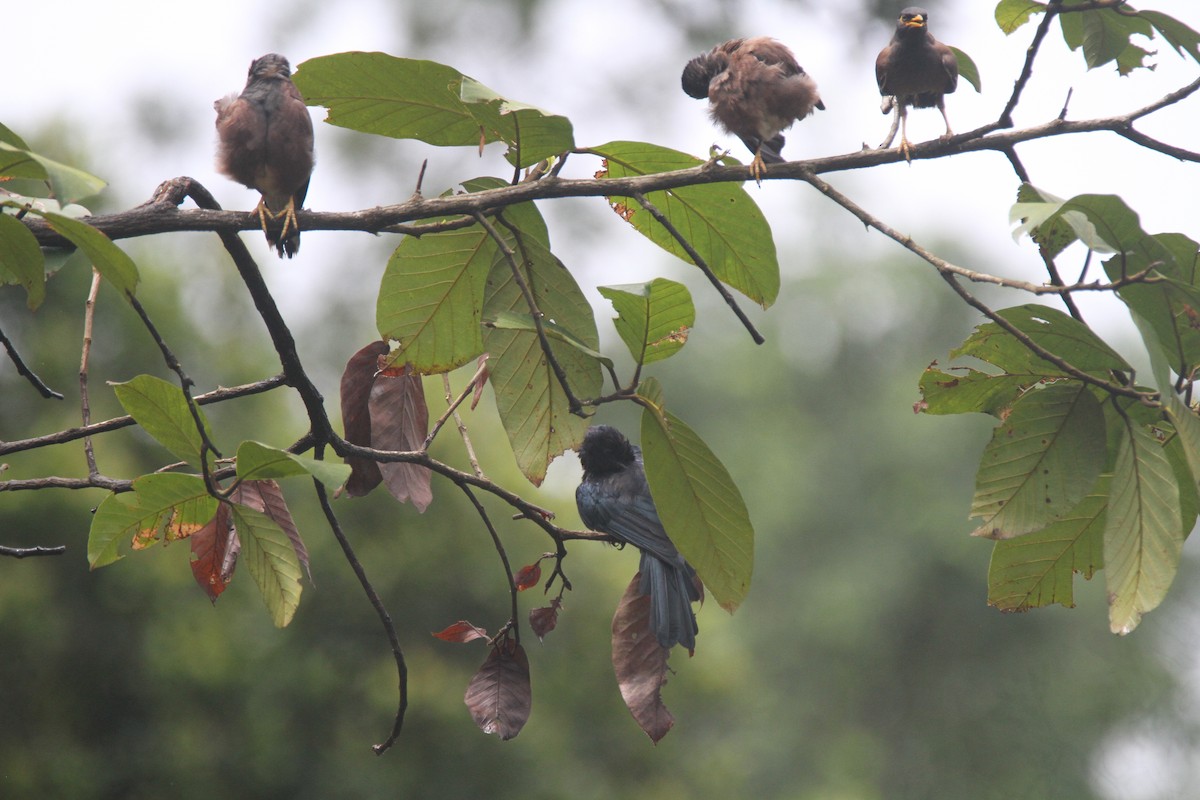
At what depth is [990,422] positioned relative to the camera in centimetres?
1809

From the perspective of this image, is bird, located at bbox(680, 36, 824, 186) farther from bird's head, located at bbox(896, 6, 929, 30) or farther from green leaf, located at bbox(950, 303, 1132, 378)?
green leaf, located at bbox(950, 303, 1132, 378)

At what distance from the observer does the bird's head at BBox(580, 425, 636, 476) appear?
3.62 meters

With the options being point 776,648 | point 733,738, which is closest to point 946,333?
point 776,648

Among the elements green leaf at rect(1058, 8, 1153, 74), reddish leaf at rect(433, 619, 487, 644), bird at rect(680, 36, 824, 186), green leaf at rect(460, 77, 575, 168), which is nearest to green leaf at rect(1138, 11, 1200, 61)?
green leaf at rect(1058, 8, 1153, 74)

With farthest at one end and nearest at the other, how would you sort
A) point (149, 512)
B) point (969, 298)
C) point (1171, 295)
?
1. point (149, 512)
2. point (1171, 295)
3. point (969, 298)

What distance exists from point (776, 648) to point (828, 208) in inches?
360

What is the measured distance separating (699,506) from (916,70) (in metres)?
1.45

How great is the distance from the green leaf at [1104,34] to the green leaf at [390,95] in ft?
2.92

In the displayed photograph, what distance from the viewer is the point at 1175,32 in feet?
4.97

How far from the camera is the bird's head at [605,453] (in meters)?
3.62

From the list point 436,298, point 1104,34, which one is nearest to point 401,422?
point 436,298

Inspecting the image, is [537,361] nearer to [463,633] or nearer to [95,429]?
[463,633]

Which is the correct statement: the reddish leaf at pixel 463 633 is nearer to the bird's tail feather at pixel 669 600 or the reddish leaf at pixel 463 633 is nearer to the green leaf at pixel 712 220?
the bird's tail feather at pixel 669 600

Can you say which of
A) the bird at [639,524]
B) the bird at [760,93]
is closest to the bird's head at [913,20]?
the bird at [760,93]
